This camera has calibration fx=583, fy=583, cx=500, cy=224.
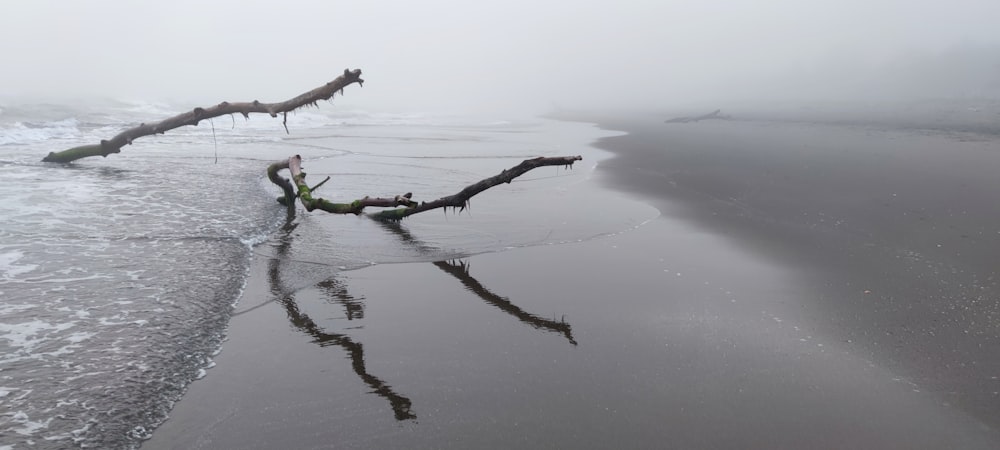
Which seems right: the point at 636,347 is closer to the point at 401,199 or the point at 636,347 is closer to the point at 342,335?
the point at 342,335

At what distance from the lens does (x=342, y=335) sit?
4418 millimetres

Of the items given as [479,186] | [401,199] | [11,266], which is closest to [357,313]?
[401,199]

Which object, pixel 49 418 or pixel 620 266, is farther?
pixel 620 266

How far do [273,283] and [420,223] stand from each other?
10.2 feet

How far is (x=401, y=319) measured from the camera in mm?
4766

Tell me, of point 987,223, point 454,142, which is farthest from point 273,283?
A: point 454,142

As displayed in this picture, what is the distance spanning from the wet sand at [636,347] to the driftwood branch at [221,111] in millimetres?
2651

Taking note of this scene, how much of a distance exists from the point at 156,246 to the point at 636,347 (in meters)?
5.21

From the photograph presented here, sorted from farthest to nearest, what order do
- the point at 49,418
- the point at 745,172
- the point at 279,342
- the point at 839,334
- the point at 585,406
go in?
the point at 745,172 → the point at 839,334 → the point at 279,342 → the point at 585,406 → the point at 49,418

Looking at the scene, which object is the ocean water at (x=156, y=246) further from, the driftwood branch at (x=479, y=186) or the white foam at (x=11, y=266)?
the driftwood branch at (x=479, y=186)

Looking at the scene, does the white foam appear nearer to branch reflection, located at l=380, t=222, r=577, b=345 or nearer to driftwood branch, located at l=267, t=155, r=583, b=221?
driftwood branch, located at l=267, t=155, r=583, b=221

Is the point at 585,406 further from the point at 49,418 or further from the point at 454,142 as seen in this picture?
the point at 454,142

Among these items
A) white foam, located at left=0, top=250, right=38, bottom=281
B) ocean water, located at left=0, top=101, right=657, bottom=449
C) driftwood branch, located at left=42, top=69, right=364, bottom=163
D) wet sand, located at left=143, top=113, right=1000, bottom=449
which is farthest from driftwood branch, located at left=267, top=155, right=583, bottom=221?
white foam, located at left=0, top=250, right=38, bottom=281

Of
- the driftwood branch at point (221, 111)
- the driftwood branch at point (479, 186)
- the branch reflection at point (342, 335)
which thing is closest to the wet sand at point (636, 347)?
the branch reflection at point (342, 335)
